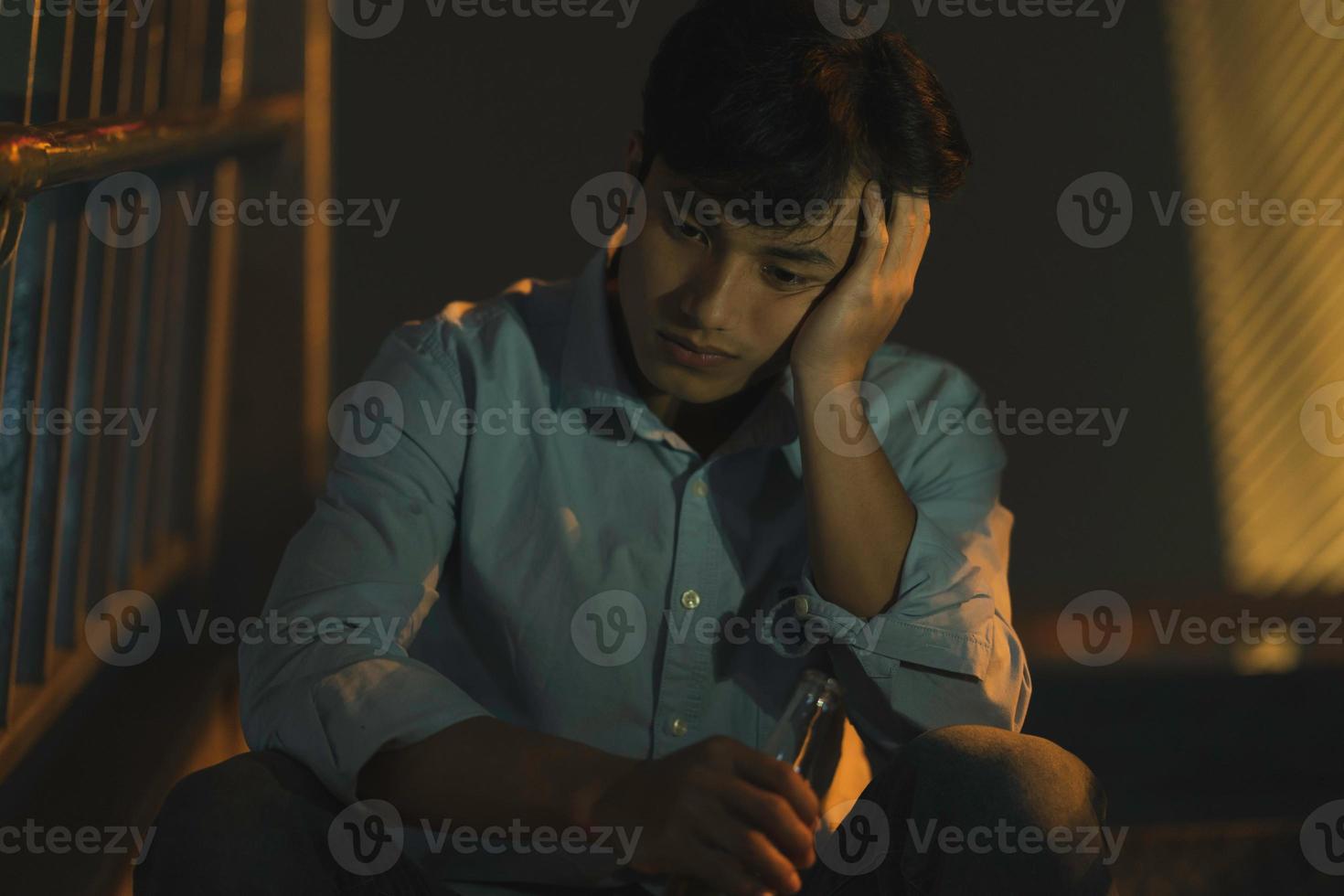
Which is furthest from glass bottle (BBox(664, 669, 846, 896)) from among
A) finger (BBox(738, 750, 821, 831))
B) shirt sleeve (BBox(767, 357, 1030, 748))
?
shirt sleeve (BBox(767, 357, 1030, 748))

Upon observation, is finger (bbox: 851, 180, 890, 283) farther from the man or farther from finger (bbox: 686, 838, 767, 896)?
finger (bbox: 686, 838, 767, 896)

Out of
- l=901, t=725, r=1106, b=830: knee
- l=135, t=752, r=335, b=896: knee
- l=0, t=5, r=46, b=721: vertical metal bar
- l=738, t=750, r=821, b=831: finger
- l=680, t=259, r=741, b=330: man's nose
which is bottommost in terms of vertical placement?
l=135, t=752, r=335, b=896: knee

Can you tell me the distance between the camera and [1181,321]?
296 cm

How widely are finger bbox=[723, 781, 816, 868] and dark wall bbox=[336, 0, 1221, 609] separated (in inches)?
84.2

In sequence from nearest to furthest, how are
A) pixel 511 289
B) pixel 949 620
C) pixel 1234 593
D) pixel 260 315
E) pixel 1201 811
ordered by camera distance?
pixel 949 620 < pixel 511 289 < pixel 1201 811 < pixel 260 315 < pixel 1234 593

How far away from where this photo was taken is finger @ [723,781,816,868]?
917 mm

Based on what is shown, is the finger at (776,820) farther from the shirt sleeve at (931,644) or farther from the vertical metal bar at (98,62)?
the vertical metal bar at (98,62)

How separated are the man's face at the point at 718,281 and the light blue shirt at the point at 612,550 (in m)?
0.09

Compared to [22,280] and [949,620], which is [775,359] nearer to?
[949,620]

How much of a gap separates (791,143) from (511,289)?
443 mm

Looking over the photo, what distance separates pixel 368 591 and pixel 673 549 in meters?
0.36

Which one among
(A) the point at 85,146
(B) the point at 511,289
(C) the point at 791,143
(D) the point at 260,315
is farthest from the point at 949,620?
(D) the point at 260,315

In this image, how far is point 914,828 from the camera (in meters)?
1.09

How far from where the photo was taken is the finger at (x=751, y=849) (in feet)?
3.01
